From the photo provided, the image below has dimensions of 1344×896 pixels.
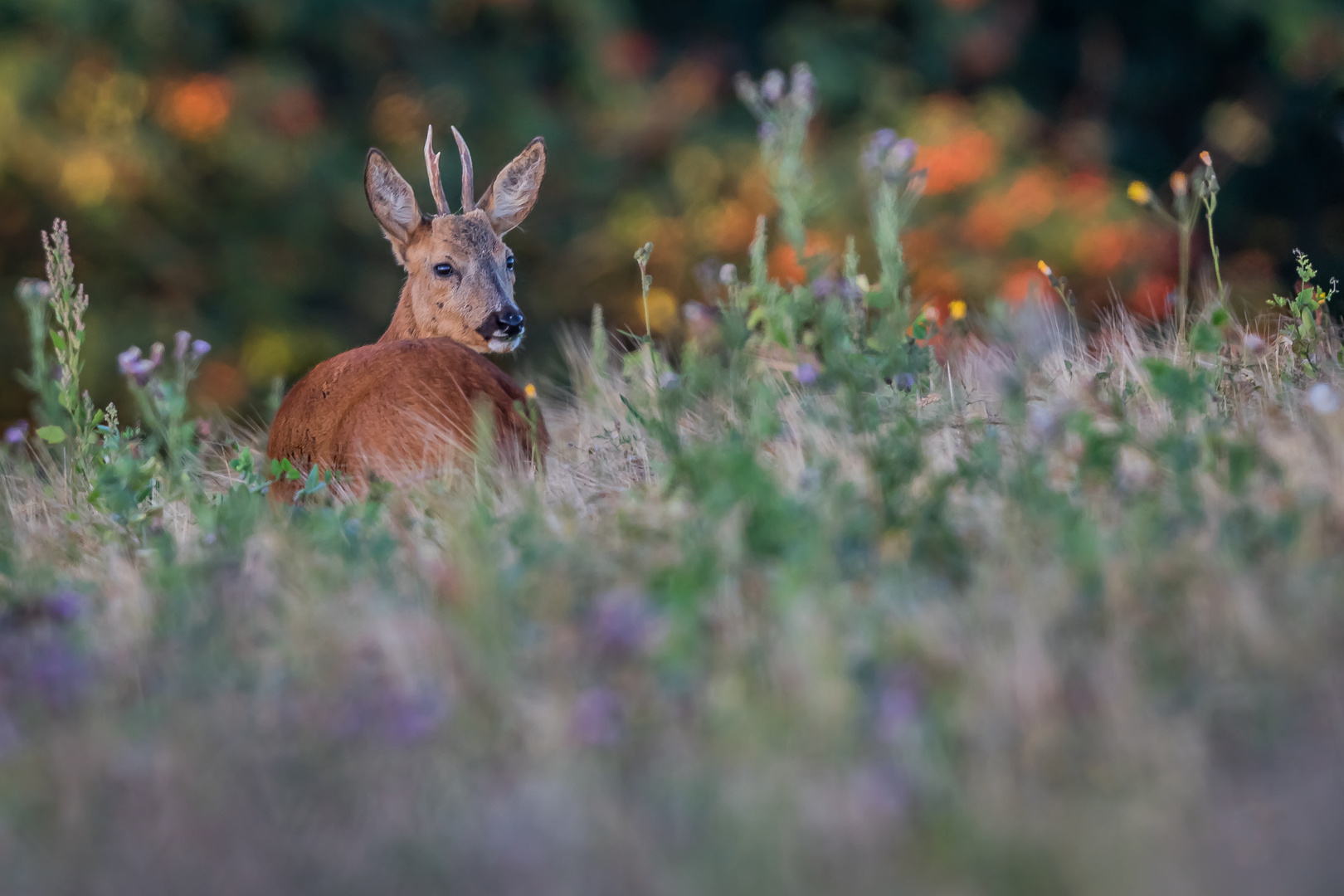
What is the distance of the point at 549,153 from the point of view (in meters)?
11.0

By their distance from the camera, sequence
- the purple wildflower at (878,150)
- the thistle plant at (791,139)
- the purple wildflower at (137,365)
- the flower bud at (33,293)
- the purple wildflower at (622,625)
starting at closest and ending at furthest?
the purple wildflower at (622,625) < the purple wildflower at (137,365) < the flower bud at (33,293) < the purple wildflower at (878,150) < the thistle plant at (791,139)

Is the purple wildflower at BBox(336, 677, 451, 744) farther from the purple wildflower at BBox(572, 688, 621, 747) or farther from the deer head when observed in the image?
the deer head

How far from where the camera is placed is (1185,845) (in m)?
1.77

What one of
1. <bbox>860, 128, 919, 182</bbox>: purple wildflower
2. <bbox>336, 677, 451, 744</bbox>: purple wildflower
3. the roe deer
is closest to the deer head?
the roe deer

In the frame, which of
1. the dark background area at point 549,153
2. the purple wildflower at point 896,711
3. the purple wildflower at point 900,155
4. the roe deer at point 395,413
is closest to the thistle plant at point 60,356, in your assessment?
the roe deer at point 395,413

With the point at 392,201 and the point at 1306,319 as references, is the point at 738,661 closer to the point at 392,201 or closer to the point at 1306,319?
the point at 1306,319

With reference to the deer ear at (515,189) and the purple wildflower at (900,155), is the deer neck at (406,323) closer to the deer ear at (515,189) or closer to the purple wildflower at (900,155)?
the deer ear at (515,189)

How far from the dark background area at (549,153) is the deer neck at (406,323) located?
14.9 ft

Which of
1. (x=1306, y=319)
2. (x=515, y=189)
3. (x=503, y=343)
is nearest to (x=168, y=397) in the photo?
(x=503, y=343)

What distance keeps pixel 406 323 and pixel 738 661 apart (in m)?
3.56

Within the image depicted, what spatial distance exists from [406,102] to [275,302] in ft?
5.76

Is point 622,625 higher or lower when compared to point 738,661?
higher

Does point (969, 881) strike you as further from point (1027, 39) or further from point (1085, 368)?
point (1027, 39)

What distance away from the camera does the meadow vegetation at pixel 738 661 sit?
1.85 metres
